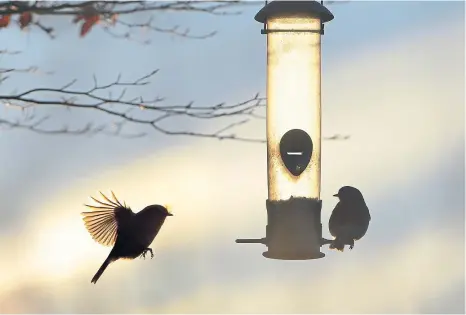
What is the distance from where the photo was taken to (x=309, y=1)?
671 centimetres

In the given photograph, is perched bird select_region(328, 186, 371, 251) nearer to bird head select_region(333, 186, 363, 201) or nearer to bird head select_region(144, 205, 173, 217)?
bird head select_region(333, 186, 363, 201)

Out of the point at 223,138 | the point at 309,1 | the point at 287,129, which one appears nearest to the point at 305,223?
the point at 287,129

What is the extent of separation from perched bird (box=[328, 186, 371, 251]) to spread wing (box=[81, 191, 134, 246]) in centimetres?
224

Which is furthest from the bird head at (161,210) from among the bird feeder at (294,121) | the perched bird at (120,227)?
the bird feeder at (294,121)

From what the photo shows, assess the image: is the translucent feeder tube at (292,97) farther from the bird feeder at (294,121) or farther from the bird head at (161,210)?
the bird head at (161,210)

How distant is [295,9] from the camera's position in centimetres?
671

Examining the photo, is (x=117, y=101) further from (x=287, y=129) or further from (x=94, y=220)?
(x=287, y=129)

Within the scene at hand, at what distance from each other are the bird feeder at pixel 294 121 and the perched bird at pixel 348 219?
0.14m

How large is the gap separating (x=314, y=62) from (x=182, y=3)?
3550 mm

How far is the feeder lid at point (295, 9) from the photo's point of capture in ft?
22.0

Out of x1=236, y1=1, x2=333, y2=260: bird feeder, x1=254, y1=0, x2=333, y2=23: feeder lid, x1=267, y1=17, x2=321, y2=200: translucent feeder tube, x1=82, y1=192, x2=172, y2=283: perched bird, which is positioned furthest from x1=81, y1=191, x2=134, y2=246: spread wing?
x1=254, y1=0, x2=333, y2=23: feeder lid

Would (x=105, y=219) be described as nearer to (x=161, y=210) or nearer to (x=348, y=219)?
(x=161, y=210)

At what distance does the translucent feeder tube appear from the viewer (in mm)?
6914

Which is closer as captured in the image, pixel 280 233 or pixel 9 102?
pixel 9 102
